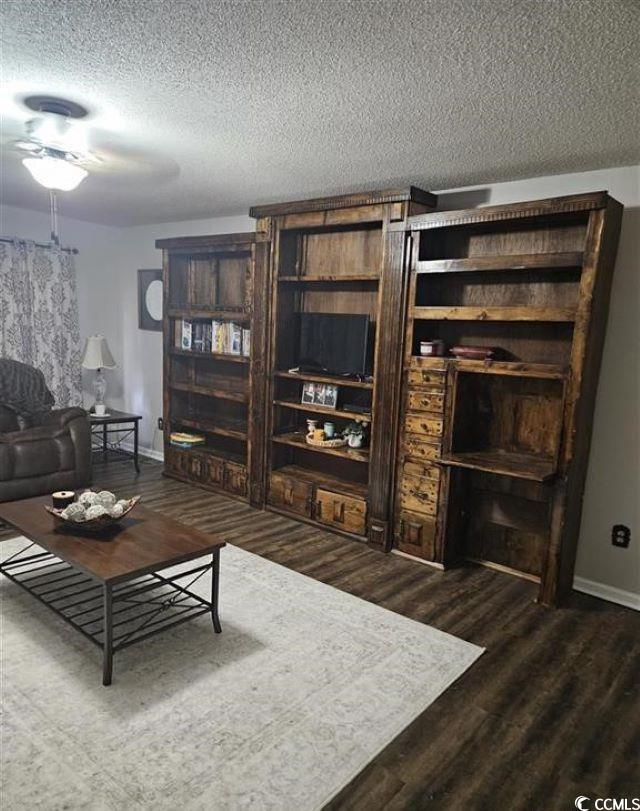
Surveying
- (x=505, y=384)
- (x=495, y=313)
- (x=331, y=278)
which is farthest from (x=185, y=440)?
(x=495, y=313)

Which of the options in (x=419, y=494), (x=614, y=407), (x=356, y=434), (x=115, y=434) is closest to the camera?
(x=614, y=407)

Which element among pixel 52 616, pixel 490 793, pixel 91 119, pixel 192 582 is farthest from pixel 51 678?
pixel 91 119

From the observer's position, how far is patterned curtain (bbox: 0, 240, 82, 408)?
16.7 feet

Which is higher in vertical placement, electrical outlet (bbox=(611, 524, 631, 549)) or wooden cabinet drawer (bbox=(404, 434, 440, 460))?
wooden cabinet drawer (bbox=(404, 434, 440, 460))

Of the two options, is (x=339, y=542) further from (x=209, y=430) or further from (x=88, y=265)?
(x=88, y=265)

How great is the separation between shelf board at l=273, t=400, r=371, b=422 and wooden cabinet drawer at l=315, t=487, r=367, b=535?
0.55 meters

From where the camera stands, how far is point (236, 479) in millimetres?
4625

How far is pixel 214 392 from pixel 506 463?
8.43 feet

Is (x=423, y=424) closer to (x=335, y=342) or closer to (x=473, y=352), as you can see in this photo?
(x=473, y=352)

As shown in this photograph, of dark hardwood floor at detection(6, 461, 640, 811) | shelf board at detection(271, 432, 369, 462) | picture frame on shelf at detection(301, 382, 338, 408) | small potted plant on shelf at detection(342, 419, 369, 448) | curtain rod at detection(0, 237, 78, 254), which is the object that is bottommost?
dark hardwood floor at detection(6, 461, 640, 811)

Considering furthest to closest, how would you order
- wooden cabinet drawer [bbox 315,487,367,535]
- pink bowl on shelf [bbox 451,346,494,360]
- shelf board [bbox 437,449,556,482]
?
wooden cabinet drawer [bbox 315,487,367,535]
pink bowl on shelf [bbox 451,346,494,360]
shelf board [bbox 437,449,556,482]

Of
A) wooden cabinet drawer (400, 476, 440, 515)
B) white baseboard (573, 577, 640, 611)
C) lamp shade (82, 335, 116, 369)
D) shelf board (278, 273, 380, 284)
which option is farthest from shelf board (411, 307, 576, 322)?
lamp shade (82, 335, 116, 369)

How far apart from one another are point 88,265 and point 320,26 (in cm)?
476

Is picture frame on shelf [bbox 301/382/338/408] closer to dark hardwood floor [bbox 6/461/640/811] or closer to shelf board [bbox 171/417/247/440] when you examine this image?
shelf board [bbox 171/417/247/440]
